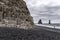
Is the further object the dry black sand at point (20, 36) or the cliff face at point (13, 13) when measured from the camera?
the cliff face at point (13, 13)

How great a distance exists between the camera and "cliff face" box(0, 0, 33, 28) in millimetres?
48959

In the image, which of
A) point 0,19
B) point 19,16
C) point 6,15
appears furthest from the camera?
point 19,16

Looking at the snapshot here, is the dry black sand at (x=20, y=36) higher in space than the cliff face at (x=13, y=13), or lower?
lower

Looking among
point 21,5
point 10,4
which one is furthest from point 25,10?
point 10,4

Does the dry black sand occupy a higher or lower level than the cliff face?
lower

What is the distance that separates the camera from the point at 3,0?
171 ft

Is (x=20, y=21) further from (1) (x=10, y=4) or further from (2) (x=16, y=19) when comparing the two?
(1) (x=10, y=4)

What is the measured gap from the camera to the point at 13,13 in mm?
53000

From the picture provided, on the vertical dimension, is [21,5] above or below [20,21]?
above

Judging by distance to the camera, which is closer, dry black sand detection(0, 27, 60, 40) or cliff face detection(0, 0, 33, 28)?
dry black sand detection(0, 27, 60, 40)

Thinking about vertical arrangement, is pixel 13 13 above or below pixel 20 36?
above

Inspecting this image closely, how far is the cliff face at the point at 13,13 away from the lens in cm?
4896

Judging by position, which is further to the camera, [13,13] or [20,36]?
[13,13]

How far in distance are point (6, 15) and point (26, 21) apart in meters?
8.09
